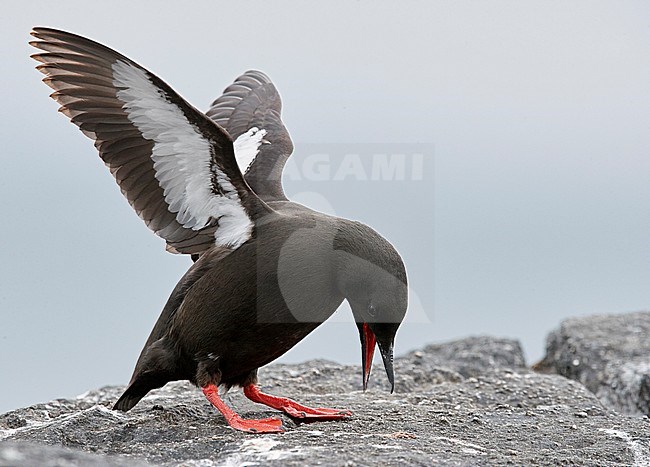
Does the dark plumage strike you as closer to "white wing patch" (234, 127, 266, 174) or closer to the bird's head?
the bird's head

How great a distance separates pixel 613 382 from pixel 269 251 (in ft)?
15.9

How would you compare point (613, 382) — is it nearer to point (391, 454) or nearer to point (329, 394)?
point (329, 394)

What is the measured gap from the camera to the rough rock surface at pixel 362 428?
4.92m

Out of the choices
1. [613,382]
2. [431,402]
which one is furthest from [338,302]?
[613,382]

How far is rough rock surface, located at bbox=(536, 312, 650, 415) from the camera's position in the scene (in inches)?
345

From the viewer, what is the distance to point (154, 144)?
5789mm

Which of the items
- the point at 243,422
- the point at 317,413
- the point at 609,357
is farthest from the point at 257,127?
the point at 609,357

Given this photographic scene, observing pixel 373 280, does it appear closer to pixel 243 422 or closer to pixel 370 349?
pixel 370 349

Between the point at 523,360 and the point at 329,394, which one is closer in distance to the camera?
the point at 329,394

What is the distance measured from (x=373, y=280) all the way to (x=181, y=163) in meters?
1.44

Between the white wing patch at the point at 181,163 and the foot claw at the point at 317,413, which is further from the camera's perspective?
the foot claw at the point at 317,413

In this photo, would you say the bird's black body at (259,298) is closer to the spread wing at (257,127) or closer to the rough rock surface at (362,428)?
the rough rock surface at (362,428)

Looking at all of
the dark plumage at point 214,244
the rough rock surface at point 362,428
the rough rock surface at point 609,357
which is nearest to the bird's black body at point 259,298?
the dark plumage at point 214,244

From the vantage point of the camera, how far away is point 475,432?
19.3 feet
